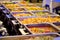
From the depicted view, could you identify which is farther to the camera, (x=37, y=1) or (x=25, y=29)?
(x=37, y=1)

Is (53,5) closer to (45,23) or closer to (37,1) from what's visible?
(37,1)

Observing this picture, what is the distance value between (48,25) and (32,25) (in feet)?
0.91

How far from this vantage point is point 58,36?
222 centimetres

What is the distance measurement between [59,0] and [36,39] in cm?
414

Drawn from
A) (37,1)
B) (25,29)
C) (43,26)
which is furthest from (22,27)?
(37,1)

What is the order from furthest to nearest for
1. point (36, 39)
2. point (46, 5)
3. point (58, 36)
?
point (46, 5), point (58, 36), point (36, 39)

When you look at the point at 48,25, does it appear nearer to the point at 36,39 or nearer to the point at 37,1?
the point at 36,39

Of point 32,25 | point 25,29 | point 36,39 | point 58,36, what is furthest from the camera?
point 32,25

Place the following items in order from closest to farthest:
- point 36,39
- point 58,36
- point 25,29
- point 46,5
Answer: point 36,39 → point 58,36 → point 25,29 → point 46,5

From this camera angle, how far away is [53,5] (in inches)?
234

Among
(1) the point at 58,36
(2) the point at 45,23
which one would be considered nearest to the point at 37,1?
(2) the point at 45,23

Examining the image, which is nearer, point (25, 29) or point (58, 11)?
point (25, 29)

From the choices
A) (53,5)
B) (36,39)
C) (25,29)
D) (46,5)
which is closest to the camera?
(36,39)

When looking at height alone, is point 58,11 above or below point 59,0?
below
